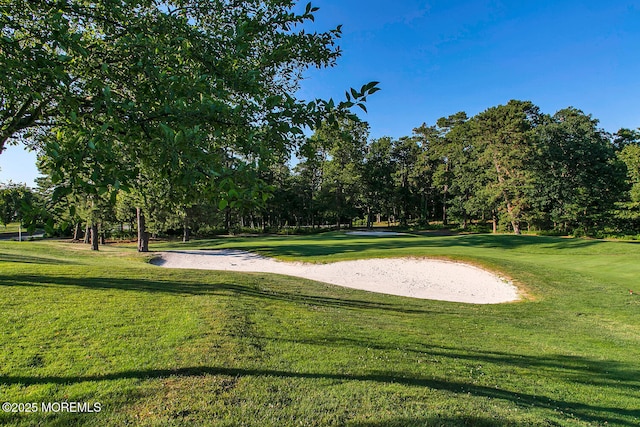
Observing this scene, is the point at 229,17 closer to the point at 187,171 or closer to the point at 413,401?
the point at 187,171

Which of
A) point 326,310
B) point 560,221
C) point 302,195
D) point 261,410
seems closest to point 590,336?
point 326,310

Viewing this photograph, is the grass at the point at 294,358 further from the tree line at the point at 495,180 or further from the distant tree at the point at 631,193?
the distant tree at the point at 631,193

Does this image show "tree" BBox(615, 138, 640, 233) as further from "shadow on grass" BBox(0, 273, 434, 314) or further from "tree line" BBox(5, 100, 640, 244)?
"shadow on grass" BBox(0, 273, 434, 314)

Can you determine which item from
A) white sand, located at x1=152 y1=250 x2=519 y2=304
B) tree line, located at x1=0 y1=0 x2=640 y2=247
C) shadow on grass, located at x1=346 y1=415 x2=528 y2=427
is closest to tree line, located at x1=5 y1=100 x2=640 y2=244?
white sand, located at x1=152 y1=250 x2=519 y2=304

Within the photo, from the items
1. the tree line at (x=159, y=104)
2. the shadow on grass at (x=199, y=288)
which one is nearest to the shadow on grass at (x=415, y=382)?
the tree line at (x=159, y=104)

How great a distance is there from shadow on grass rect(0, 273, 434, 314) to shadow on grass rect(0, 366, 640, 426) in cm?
502

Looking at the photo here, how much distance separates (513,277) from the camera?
15.3m

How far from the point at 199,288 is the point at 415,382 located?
289 inches

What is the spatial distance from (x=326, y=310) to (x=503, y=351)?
4.08m

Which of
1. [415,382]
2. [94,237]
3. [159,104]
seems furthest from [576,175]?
[94,237]

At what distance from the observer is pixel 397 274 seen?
1791 centimetres

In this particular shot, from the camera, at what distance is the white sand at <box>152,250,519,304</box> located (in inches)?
568

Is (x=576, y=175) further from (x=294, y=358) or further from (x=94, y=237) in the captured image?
(x=94, y=237)

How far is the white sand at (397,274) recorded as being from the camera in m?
14.4
